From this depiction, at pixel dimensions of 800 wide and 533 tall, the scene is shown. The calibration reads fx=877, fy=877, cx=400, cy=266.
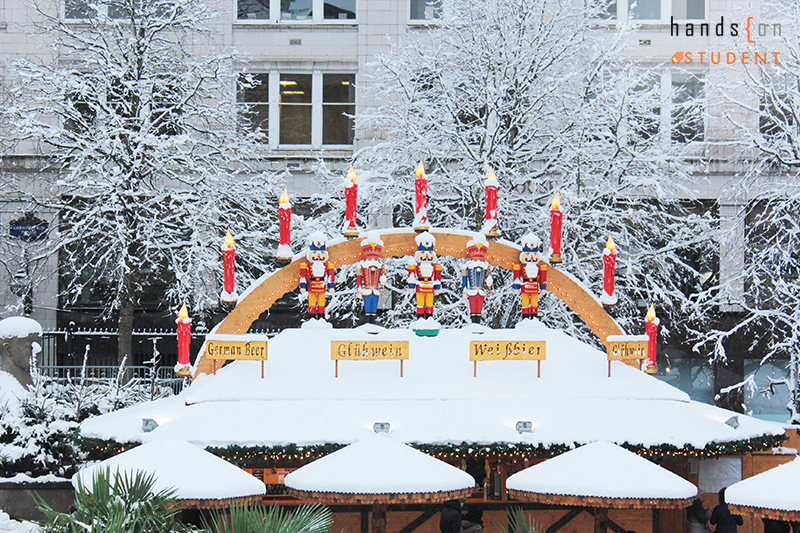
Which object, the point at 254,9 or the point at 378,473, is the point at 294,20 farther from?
A: the point at 378,473

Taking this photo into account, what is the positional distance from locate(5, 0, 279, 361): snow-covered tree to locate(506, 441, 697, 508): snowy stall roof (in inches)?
457

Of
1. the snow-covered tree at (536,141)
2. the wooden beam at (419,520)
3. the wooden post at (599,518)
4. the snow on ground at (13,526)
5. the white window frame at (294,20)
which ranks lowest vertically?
the snow on ground at (13,526)

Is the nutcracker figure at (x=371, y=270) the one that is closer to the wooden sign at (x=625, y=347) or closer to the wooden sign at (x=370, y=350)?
the wooden sign at (x=370, y=350)

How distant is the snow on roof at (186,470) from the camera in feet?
31.7

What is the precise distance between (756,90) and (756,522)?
11.4 m

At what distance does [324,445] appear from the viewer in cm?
1132

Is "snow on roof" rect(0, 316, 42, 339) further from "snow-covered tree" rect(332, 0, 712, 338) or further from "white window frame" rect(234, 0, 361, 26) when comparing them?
"white window frame" rect(234, 0, 361, 26)

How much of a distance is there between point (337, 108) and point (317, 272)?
44.7ft

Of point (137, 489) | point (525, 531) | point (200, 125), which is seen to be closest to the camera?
point (137, 489)

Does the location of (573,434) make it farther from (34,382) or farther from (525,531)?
(34,382)

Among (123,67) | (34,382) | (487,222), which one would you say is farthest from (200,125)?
(487,222)

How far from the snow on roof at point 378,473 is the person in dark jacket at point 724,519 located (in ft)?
12.3

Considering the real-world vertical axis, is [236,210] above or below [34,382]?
above

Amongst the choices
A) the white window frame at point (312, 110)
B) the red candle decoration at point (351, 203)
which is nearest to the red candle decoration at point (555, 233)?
the red candle decoration at point (351, 203)
